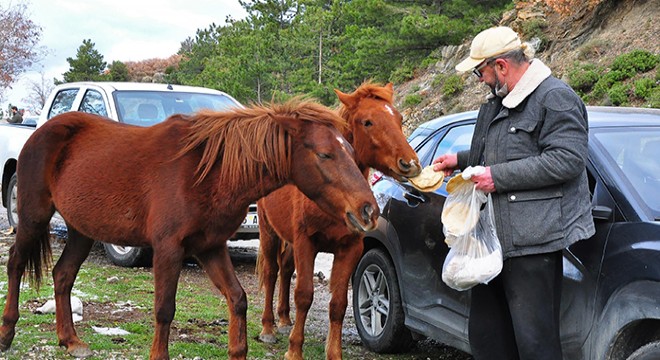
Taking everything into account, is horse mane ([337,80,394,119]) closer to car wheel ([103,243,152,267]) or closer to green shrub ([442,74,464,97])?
car wheel ([103,243,152,267])

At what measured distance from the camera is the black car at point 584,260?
378cm

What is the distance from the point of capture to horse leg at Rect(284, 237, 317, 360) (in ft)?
18.7

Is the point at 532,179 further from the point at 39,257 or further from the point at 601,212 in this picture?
the point at 39,257

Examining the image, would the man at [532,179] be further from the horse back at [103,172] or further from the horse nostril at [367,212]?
the horse back at [103,172]

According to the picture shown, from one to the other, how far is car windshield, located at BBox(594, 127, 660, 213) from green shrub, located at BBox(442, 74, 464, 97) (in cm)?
1971

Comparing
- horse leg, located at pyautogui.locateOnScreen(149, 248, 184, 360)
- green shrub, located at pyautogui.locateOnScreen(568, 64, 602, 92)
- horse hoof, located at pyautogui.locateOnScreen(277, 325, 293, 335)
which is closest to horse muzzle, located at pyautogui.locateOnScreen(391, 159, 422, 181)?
horse leg, located at pyautogui.locateOnScreen(149, 248, 184, 360)

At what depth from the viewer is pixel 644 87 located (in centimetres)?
1591

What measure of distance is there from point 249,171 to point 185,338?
2176 mm

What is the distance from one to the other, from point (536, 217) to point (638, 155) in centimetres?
111

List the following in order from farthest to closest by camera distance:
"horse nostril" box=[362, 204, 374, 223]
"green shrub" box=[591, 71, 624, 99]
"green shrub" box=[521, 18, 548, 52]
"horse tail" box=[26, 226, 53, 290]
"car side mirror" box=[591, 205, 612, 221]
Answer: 1. "green shrub" box=[521, 18, 548, 52]
2. "green shrub" box=[591, 71, 624, 99]
3. "horse tail" box=[26, 226, 53, 290]
4. "horse nostril" box=[362, 204, 374, 223]
5. "car side mirror" box=[591, 205, 612, 221]

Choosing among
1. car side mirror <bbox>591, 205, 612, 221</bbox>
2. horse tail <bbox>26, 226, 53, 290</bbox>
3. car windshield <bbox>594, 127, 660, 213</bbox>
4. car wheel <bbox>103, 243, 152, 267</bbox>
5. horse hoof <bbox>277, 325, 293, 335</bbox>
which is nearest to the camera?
car side mirror <bbox>591, 205, 612, 221</bbox>

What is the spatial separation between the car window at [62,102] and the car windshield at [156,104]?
1328 mm

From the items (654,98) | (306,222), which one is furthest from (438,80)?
(306,222)

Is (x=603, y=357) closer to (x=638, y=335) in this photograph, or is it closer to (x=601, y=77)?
(x=638, y=335)
